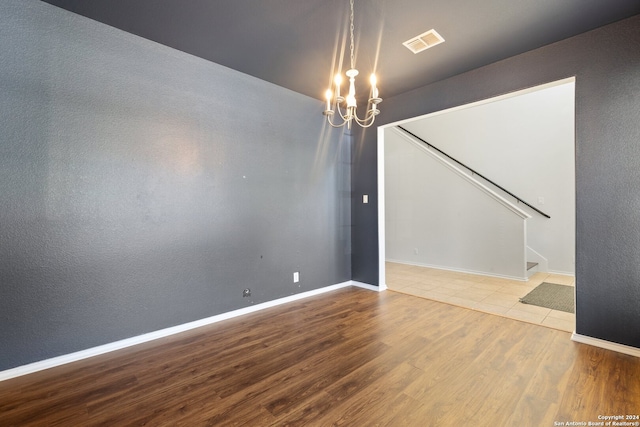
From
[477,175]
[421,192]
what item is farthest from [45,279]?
[477,175]

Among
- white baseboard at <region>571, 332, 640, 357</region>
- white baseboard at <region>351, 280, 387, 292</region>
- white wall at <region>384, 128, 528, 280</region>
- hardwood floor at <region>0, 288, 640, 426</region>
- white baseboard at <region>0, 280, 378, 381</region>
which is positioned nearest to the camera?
hardwood floor at <region>0, 288, 640, 426</region>

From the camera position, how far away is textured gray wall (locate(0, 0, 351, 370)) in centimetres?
210

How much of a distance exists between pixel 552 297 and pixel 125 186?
5.40 m

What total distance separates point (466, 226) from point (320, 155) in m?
3.28

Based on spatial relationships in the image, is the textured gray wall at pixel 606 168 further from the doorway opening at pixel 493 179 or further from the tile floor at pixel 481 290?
the doorway opening at pixel 493 179

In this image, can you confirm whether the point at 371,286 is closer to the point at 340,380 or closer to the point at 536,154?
the point at 340,380

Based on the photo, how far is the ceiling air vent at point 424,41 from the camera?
8.23ft

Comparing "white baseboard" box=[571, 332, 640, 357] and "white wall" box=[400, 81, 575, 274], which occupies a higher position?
"white wall" box=[400, 81, 575, 274]

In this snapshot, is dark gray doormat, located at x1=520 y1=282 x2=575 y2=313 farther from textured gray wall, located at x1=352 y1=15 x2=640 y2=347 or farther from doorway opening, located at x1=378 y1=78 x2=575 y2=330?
textured gray wall, located at x1=352 y1=15 x2=640 y2=347

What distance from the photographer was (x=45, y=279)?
2170 mm

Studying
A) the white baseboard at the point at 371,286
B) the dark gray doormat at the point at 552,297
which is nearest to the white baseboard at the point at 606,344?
the dark gray doormat at the point at 552,297

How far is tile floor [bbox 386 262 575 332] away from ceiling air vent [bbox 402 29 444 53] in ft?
10.0

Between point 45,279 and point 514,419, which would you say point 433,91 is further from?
point 45,279

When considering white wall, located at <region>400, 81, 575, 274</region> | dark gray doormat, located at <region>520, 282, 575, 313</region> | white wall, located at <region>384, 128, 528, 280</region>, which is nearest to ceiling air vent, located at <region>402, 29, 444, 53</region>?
white wall, located at <region>400, 81, 575, 274</region>
